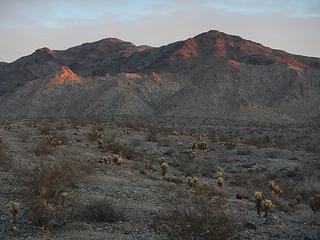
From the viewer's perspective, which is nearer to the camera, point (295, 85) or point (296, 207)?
point (296, 207)

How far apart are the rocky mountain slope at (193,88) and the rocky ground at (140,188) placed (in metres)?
37.2

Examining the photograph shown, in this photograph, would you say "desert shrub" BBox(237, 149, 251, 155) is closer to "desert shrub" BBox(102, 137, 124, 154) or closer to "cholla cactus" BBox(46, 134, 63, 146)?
"desert shrub" BBox(102, 137, 124, 154)

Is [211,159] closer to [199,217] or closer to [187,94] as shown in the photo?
[199,217]

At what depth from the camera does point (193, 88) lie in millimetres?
70125

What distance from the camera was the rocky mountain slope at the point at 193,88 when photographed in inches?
2539

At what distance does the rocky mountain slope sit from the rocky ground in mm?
37184

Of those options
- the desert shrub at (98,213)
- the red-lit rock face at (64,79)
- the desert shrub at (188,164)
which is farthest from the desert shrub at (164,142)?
the red-lit rock face at (64,79)

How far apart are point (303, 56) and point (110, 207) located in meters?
94.0

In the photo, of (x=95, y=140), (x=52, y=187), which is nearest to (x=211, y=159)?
(x=95, y=140)

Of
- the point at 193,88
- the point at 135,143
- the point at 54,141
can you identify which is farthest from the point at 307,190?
the point at 193,88

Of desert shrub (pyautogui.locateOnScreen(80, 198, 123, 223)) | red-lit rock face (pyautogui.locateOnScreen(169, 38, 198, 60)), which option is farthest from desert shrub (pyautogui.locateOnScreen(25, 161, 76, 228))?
red-lit rock face (pyautogui.locateOnScreen(169, 38, 198, 60))

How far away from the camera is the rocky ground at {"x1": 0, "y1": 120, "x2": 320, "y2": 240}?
9734 mm

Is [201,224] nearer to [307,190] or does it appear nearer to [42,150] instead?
[307,190]

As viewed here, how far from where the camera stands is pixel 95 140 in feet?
79.9
